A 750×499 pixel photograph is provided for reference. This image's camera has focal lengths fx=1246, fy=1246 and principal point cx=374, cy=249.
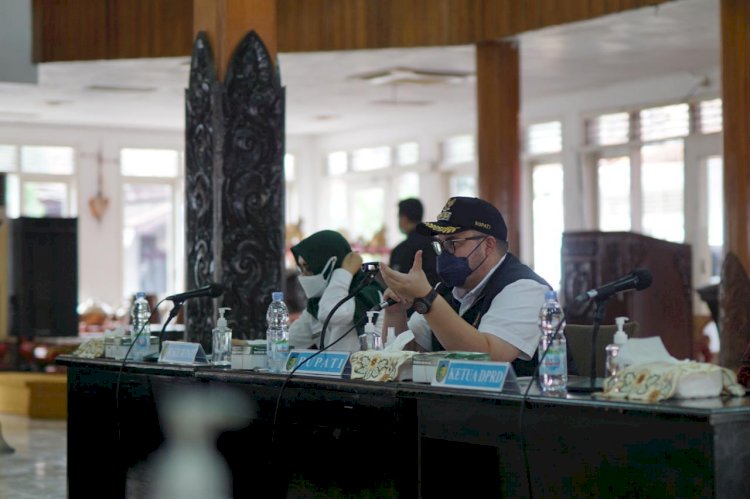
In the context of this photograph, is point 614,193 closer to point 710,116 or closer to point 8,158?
point 710,116

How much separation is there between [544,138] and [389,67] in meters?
3.30

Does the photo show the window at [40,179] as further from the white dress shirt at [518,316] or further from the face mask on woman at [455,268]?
the white dress shirt at [518,316]

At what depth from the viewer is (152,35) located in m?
10.4

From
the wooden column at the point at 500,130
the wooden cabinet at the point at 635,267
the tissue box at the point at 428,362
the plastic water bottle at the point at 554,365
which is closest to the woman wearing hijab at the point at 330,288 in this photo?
the tissue box at the point at 428,362

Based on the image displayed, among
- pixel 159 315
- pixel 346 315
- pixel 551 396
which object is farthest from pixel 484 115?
pixel 551 396

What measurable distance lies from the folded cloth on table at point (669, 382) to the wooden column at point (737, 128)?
17.6ft

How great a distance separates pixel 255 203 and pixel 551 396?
3.39 meters

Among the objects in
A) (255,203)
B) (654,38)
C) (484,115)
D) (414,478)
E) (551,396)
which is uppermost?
(654,38)

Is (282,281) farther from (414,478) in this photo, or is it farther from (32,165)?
(32,165)

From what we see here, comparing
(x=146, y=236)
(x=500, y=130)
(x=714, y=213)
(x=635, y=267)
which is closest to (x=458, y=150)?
(x=714, y=213)

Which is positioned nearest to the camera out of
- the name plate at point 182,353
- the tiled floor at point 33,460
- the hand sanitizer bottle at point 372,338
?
the hand sanitizer bottle at point 372,338

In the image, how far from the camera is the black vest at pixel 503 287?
379 centimetres

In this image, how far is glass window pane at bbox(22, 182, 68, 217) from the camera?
55.9ft

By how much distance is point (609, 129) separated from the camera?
13.6 m
